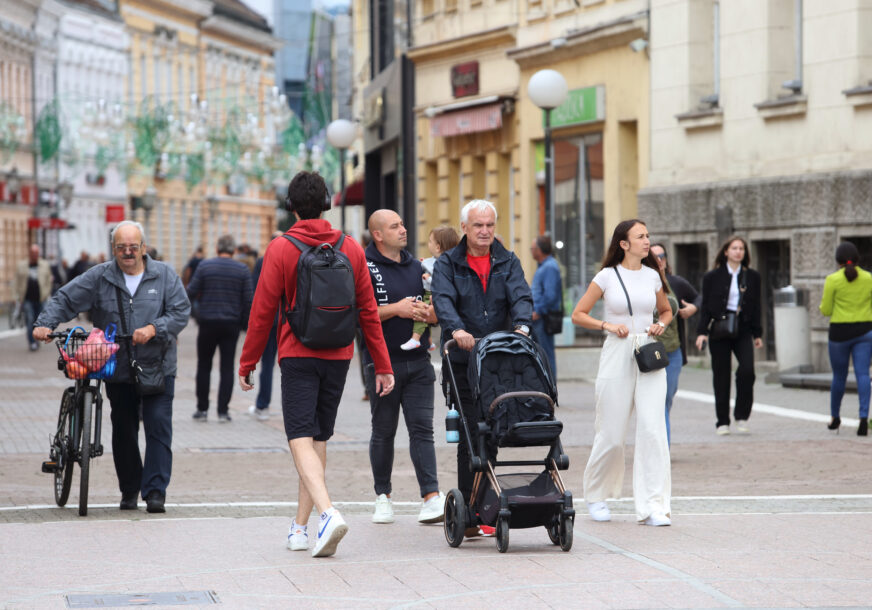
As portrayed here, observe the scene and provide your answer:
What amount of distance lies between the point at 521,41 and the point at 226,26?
6384cm

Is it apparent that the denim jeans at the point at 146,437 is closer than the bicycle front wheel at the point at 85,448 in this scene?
No

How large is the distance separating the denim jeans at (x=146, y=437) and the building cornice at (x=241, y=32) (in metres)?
82.7

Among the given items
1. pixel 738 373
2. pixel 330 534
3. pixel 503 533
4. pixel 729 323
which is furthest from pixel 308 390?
pixel 738 373

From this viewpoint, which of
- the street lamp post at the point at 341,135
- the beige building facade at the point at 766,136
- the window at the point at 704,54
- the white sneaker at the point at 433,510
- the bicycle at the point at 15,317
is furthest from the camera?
the bicycle at the point at 15,317

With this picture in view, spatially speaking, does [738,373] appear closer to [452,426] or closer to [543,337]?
[543,337]

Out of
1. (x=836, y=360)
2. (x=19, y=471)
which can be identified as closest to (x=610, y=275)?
(x=19, y=471)

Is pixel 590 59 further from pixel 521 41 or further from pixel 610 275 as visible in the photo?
pixel 610 275

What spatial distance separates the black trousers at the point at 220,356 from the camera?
18.7 m

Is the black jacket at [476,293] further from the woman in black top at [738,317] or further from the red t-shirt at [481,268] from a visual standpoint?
the woman in black top at [738,317]

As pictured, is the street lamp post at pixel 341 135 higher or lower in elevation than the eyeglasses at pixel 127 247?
higher

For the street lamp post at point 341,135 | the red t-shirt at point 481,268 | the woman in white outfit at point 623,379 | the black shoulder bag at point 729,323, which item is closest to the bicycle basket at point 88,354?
the red t-shirt at point 481,268

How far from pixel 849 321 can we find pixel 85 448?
7.76 m

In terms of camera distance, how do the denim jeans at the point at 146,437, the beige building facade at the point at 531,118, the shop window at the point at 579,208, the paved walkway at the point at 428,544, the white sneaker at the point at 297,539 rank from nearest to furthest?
the paved walkway at the point at 428,544, the white sneaker at the point at 297,539, the denim jeans at the point at 146,437, the beige building facade at the point at 531,118, the shop window at the point at 579,208

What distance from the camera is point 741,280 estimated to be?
16.7 meters
